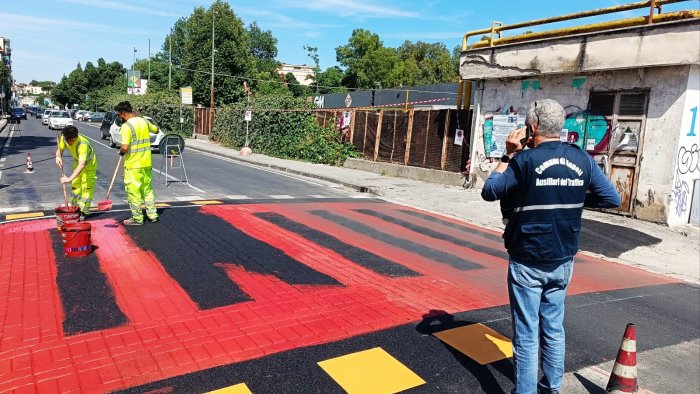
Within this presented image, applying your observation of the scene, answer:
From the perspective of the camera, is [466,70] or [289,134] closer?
[466,70]

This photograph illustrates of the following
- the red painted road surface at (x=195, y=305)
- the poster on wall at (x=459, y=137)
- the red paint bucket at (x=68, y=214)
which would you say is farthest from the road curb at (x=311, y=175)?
the red paint bucket at (x=68, y=214)

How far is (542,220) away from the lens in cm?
301

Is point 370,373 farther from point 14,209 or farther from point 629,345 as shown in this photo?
point 14,209

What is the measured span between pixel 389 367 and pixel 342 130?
17.8m

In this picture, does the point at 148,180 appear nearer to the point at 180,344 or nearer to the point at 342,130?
the point at 180,344

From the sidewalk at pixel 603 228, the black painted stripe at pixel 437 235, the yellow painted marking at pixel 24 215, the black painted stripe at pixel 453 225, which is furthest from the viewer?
the black painted stripe at pixel 453 225

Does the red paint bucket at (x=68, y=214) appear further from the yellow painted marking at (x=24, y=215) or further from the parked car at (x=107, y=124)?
the parked car at (x=107, y=124)

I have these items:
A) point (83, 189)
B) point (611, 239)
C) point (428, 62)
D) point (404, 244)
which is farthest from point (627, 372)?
point (428, 62)

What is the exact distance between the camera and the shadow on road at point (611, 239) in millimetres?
8805

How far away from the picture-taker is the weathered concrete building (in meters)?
10.0

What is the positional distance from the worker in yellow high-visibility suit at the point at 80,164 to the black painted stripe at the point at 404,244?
418cm

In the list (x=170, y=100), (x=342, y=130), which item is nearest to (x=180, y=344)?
(x=342, y=130)

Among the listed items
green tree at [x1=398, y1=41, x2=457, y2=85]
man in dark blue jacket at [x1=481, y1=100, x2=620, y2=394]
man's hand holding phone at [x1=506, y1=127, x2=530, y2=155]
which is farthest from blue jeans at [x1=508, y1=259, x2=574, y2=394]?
green tree at [x1=398, y1=41, x2=457, y2=85]

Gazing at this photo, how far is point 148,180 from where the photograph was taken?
26.5 feet
